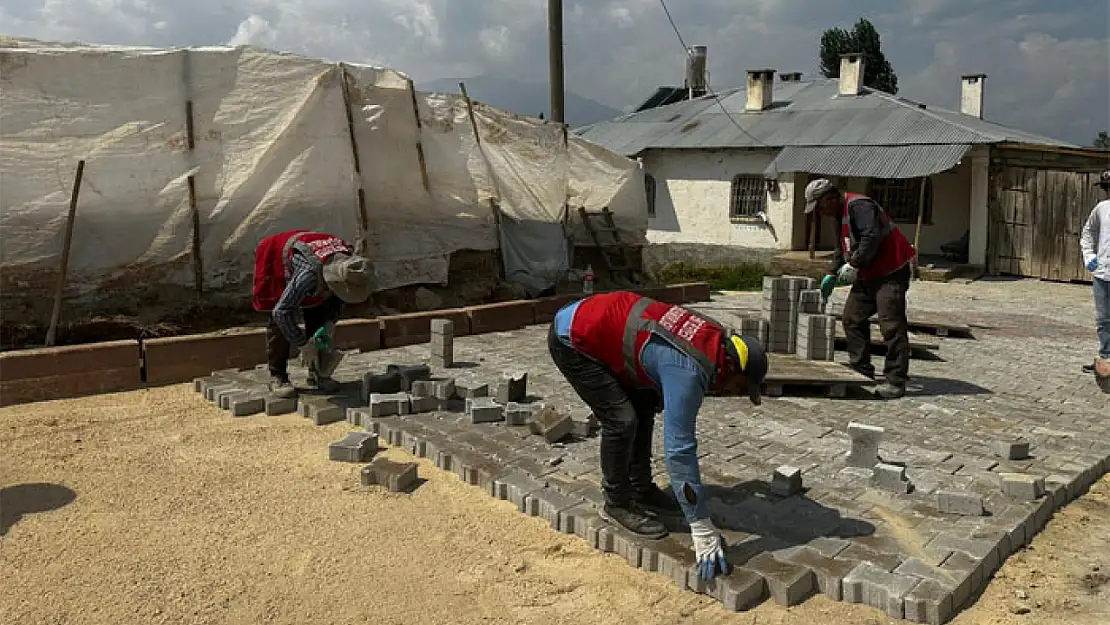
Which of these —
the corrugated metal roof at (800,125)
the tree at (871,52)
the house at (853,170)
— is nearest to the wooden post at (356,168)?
the house at (853,170)

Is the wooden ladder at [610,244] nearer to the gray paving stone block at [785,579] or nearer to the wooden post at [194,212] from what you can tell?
the wooden post at [194,212]

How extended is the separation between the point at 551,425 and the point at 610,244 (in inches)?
280

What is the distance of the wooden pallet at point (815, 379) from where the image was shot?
6484 mm

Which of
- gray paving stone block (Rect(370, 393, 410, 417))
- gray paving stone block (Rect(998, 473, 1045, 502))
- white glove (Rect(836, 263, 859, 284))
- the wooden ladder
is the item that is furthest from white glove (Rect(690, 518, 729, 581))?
the wooden ladder

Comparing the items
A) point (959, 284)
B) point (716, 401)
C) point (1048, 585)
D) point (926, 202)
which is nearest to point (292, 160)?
point (716, 401)

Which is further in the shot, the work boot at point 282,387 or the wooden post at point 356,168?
the wooden post at point 356,168

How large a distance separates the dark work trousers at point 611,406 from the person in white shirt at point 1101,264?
4.93 m

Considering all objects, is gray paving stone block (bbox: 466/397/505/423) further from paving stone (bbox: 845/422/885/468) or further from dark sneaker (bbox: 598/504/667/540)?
paving stone (bbox: 845/422/885/468)

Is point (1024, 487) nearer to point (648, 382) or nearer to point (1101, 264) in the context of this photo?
point (648, 382)

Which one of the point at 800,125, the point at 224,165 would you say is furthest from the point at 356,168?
the point at 800,125

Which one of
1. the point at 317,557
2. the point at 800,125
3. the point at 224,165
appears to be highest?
the point at 800,125

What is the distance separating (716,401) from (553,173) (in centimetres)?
→ 574

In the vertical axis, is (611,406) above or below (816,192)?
below

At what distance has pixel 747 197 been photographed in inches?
777
